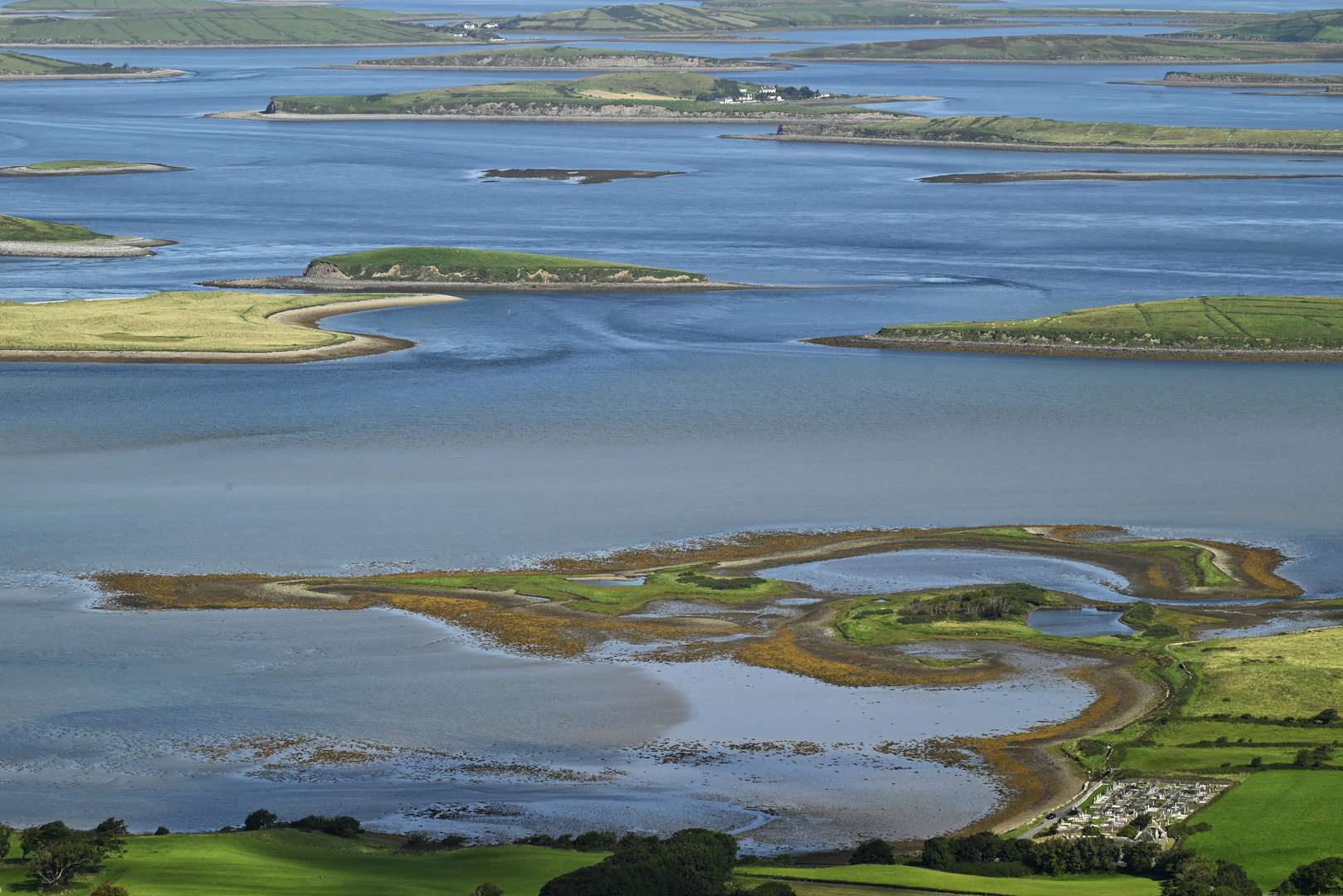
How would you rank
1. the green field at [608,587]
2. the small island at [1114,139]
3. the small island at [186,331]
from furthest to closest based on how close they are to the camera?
the small island at [1114,139] < the small island at [186,331] < the green field at [608,587]

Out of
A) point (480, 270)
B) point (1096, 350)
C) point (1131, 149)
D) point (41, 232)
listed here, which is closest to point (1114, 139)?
point (1131, 149)

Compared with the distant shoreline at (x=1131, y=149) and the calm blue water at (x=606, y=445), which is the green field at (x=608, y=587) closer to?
the calm blue water at (x=606, y=445)

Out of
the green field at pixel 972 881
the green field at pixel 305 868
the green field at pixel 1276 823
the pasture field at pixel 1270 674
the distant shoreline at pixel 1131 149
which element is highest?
the distant shoreline at pixel 1131 149

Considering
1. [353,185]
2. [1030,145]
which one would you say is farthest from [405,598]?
[1030,145]

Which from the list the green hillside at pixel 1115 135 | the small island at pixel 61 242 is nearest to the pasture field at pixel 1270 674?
the small island at pixel 61 242

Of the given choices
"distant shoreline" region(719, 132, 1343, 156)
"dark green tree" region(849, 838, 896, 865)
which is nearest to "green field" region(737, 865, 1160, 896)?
"dark green tree" region(849, 838, 896, 865)

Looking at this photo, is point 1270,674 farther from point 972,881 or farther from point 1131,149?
point 1131,149

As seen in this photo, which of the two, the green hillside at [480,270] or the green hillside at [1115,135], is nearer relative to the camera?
the green hillside at [480,270]

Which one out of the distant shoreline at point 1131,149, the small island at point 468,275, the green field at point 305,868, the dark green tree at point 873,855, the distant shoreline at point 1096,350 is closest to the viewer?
the green field at point 305,868
